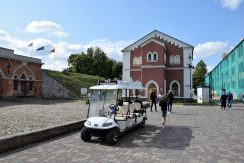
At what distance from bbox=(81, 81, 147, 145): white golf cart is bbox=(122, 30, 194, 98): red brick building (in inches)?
1083

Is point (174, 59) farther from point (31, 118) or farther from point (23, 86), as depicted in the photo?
point (31, 118)

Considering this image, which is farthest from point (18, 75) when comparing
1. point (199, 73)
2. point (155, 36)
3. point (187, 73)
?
point (199, 73)

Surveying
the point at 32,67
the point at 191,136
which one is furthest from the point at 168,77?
the point at 191,136

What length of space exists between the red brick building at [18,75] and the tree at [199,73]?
79.9 metres

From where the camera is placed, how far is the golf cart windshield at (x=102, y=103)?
36.2 ft

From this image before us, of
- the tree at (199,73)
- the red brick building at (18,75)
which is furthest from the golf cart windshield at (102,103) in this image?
the tree at (199,73)

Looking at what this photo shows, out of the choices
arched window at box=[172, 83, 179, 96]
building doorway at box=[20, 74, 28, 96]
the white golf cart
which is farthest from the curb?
arched window at box=[172, 83, 179, 96]

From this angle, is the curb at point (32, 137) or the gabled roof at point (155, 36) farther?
the gabled roof at point (155, 36)

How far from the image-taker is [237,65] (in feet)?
187

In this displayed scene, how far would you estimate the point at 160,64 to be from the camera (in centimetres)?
4112

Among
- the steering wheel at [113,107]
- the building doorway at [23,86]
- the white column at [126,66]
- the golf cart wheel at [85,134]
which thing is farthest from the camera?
the white column at [126,66]

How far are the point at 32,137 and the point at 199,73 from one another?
114 metres

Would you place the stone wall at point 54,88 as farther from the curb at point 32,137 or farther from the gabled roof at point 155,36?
the curb at point 32,137

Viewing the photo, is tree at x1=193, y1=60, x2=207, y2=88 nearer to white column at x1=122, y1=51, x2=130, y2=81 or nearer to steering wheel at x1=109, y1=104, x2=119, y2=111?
white column at x1=122, y1=51, x2=130, y2=81
